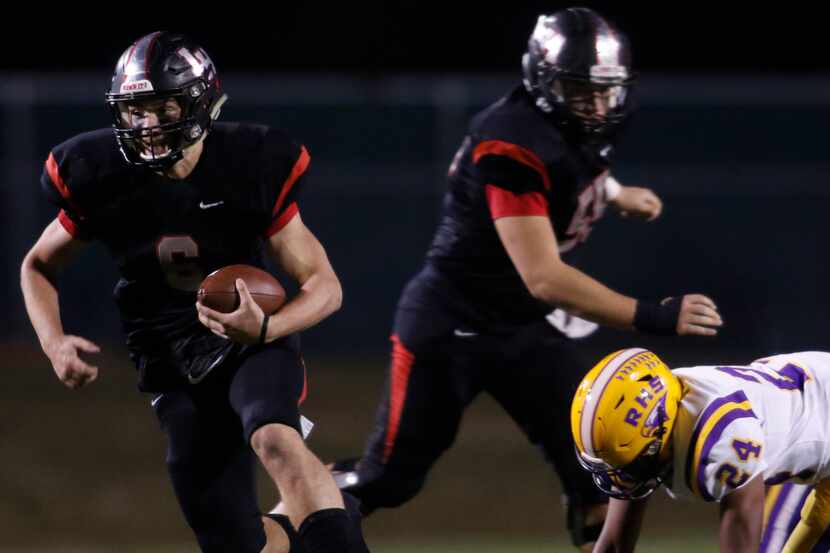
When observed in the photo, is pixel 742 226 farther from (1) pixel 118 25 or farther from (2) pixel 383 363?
(1) pixel 118 25

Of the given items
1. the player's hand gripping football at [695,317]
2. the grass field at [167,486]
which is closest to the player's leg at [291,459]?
the player's hand gripping football at [695,317]

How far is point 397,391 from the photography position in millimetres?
5047

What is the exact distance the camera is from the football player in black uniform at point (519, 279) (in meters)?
4.73

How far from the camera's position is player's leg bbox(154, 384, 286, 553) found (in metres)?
4.45

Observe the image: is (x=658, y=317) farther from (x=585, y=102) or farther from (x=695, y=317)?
(x=585, y=102)

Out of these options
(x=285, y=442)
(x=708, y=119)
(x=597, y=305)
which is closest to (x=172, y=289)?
(x=285, y=442)

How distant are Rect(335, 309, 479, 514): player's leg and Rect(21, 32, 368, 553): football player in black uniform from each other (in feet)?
1.69

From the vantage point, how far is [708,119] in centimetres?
1187

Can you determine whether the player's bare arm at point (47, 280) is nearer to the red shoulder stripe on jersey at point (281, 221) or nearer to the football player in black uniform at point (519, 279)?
the red shoulder stripe on jersey at point (281, 221)

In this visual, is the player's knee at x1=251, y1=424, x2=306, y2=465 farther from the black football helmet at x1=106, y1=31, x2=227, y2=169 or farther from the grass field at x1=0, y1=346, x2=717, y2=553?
the grass field at x1=0, y1=346, x2=717, y2=553

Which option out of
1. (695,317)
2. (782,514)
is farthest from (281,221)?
(782,514)

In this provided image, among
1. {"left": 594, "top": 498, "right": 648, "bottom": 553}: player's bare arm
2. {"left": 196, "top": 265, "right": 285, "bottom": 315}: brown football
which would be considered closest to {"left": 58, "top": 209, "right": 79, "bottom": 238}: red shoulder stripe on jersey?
{"left": 196, "top": 265, "right": 285, "bottom": 315}: brown football

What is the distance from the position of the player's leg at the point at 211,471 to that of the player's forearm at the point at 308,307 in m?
0.34

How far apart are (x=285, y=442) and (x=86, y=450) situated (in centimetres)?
525
